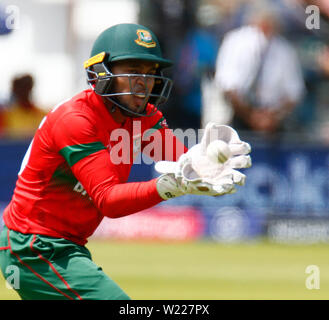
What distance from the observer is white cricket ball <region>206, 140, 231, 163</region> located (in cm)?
418

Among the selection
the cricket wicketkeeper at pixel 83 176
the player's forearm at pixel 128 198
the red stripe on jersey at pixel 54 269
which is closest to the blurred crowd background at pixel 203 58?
the cricket wicketkeeper at pixel 83 176

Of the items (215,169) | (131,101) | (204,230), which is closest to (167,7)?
(204,230)

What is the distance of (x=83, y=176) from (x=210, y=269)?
5611 mm

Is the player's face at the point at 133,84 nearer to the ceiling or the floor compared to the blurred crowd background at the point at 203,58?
nearer to the floor

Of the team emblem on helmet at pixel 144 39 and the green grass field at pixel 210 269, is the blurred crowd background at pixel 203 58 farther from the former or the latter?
the team emblem on helmet at pixel 144 39

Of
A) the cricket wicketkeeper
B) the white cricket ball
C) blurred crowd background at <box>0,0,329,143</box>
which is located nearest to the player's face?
the cricket wicketkeeper

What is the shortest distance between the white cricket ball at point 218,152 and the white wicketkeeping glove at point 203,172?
0.08 feet

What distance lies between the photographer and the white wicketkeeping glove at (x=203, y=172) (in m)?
4.18

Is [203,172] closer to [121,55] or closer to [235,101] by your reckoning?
A: [121,55]

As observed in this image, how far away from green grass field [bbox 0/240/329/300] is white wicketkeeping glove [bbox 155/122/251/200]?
3.58 metres

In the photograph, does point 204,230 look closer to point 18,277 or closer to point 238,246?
point 238,246

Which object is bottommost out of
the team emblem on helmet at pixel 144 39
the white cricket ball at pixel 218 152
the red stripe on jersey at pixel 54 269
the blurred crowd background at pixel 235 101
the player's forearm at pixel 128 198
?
the red stripe on jersey at pixel 54 269

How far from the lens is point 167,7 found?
12.7 m

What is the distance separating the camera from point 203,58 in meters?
12.7
